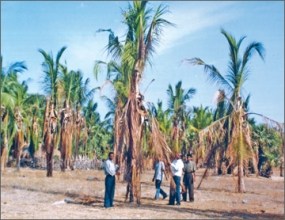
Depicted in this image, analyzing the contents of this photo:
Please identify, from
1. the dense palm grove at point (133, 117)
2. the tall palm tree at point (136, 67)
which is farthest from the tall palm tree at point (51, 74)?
the tall palm tree at point (136, 67)

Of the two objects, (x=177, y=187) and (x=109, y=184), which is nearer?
(x=109, y=184)

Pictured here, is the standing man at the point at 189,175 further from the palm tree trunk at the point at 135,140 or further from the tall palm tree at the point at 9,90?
the tall palm tree at the point at 9,90

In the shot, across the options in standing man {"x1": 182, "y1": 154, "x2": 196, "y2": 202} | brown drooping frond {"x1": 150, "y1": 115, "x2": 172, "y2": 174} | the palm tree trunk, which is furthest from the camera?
standing man {"x1": 182, "y1": 154, "x2": 196, "y2": 202}

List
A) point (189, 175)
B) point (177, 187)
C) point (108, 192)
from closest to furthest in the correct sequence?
point (108, 192) → point (177, 187) → point (189, 175)

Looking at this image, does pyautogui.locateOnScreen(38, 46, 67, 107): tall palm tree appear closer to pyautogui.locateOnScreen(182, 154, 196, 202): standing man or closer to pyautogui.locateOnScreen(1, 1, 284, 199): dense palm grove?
pyautogui.locateOnScreen(1, 1, 284, 199): dense palm grove

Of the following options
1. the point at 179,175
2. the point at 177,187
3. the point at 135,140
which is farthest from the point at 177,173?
the point at 135,140

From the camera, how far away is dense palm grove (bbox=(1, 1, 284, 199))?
43.7ft

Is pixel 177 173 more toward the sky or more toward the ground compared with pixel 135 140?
more toward the ground

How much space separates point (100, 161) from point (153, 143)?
91.8ft

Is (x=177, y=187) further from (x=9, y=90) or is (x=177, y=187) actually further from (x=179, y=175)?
(x=9, y=90)

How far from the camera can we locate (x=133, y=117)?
1327 centimetres

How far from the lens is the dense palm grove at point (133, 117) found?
1333cm

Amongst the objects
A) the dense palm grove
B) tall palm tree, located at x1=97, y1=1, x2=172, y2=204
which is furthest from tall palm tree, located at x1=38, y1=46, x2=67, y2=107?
tall palm tree, located at x1=97, y1=1, x2=172, y2=204

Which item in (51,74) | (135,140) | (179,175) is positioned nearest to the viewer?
(135,140)
